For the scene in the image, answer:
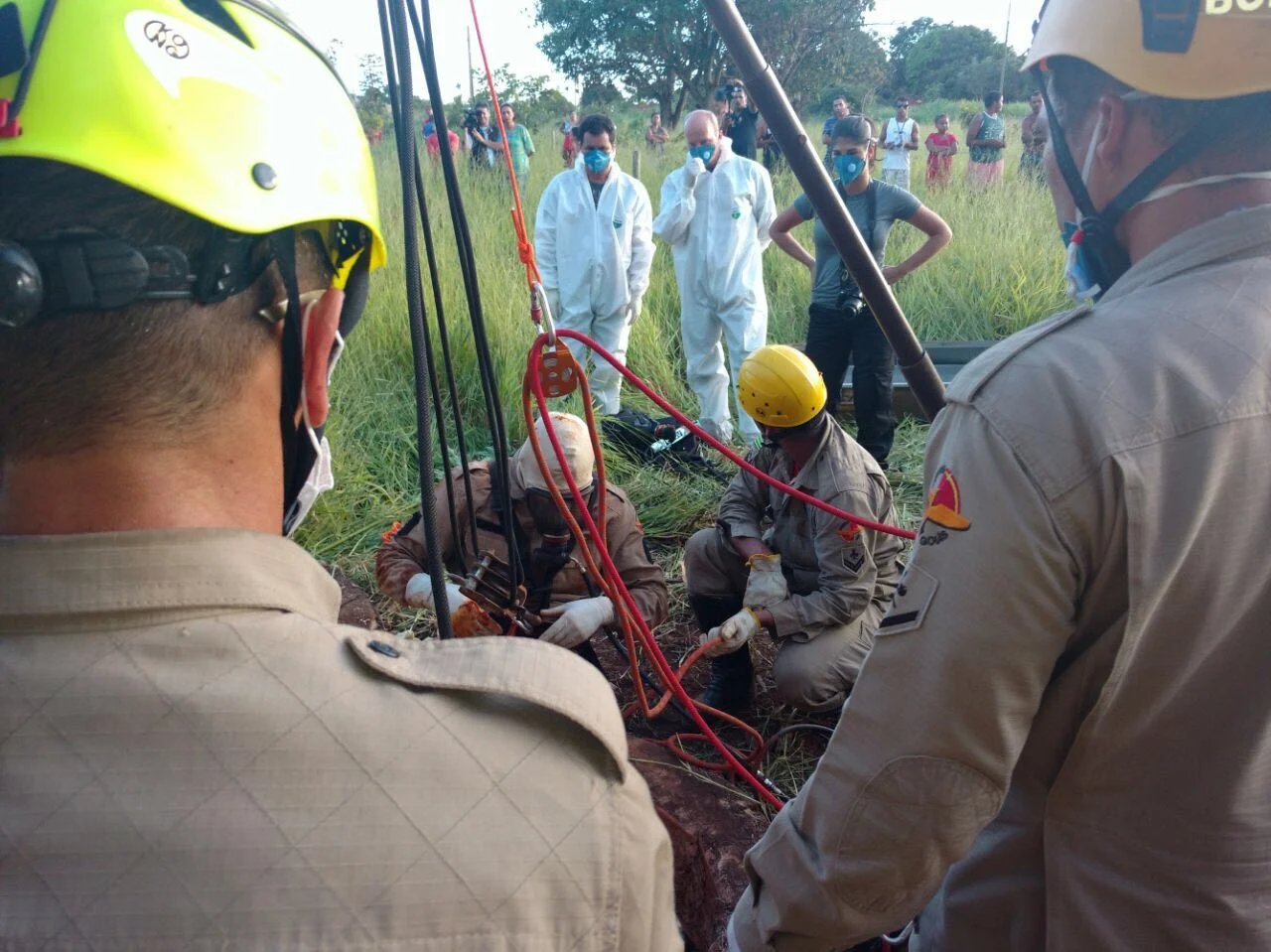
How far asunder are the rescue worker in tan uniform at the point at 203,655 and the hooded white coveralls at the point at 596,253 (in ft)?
20.4

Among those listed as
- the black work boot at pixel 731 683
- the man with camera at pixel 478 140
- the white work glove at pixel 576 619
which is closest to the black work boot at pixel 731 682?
the black work boot at pixel 731 683

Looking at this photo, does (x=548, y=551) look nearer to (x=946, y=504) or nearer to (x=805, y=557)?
(x=805, y=557)

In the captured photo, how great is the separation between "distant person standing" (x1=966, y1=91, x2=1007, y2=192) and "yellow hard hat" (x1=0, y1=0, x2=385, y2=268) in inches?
537

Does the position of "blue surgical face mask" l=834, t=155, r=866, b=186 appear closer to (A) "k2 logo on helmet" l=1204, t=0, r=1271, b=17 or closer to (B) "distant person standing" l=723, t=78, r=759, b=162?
(A) "k2 logo on helmet" l=1204, t=0, r=1271, b=17

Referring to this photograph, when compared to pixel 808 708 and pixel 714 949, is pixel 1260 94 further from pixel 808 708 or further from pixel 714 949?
pixel 808 708

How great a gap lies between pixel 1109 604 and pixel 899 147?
13.6 metres

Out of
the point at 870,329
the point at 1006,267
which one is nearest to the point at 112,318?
the point at 870,329

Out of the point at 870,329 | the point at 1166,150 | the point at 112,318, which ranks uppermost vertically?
the point at 1166,150

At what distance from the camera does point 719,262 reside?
6.92m

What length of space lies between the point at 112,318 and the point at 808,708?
338cm

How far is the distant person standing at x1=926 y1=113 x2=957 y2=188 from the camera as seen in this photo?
46.6ft

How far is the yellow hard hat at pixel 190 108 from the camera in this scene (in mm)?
811

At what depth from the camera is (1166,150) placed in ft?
4.16

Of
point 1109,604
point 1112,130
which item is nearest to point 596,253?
point 1112,130
